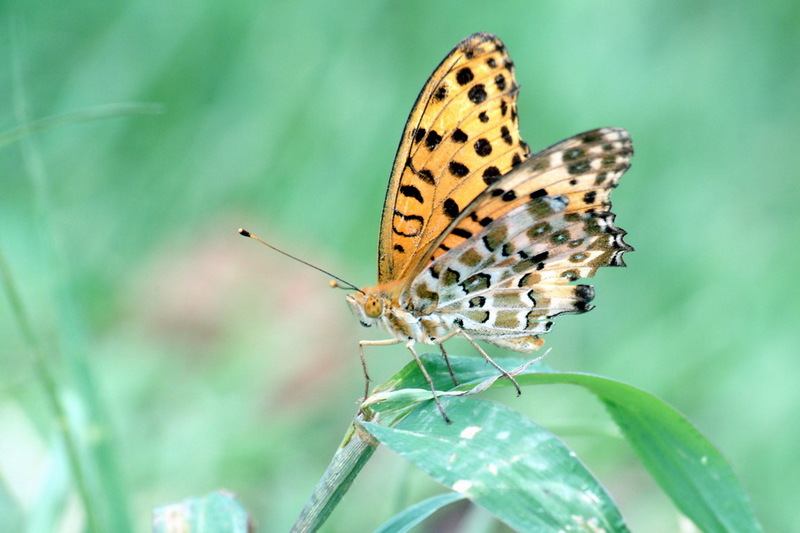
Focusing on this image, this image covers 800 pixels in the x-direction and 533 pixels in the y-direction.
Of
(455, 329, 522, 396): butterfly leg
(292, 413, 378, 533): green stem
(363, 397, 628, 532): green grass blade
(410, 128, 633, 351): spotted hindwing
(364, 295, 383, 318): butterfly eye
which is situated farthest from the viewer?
(364, 295, 383, 318): butterfly eye

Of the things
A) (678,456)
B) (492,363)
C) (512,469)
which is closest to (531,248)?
(492,363)

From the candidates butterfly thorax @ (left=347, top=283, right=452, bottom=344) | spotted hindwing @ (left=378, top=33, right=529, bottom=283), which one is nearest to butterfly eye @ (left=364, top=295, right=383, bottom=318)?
butterfly thorax @ (left=347, top=283, right=452, bottom=344)

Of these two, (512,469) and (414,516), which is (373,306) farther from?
(512,469)

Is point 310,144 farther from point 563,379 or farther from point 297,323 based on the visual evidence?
point 563,379

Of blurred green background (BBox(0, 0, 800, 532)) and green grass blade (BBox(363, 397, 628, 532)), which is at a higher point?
blurred green background (BBox(0, 0, 800, 532))

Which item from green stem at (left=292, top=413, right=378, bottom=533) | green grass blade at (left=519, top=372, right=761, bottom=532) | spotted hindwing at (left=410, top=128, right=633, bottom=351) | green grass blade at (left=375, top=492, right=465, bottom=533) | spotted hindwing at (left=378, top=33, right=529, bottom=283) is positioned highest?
spotted hindwing at (left=378, top=33, right=529, bottom=283)

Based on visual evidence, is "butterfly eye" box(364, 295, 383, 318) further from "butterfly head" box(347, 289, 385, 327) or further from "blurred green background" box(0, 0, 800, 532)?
"blurred green background" box(0, 0, 800, 532)
